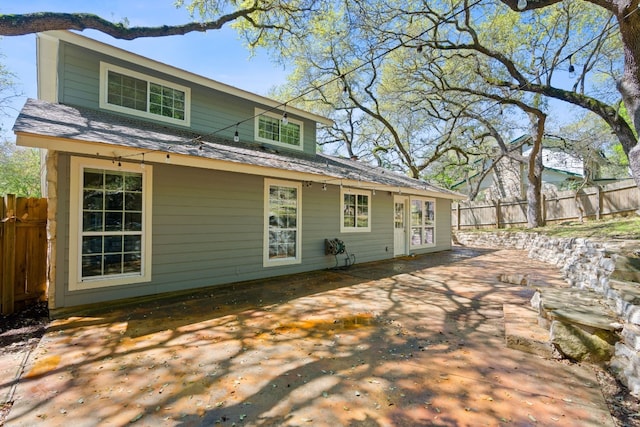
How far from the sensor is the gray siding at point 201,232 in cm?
476

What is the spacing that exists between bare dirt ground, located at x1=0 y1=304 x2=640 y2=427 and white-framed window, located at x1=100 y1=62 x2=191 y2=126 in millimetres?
4032

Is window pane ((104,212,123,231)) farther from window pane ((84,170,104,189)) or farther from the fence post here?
the fence post

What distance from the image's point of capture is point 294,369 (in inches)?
116

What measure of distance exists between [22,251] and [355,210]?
729 centimetres

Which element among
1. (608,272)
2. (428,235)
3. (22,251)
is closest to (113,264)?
(22,251)

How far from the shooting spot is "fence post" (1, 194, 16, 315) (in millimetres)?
4426

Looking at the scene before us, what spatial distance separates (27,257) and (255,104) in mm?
5935

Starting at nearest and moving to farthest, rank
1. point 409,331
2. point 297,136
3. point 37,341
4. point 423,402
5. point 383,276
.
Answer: point 423,402 → point 37,341 → point 409,331 → point 383,276 → point 297,136

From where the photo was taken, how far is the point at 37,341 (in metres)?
3.59

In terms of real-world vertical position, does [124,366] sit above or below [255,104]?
below

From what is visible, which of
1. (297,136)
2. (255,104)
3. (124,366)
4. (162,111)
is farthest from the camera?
(297,136)

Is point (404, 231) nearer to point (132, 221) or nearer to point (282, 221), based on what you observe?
point (282, 221)

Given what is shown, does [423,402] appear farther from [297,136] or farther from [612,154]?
[612,154]

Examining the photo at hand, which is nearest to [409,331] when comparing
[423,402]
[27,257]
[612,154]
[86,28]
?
[423,402]
